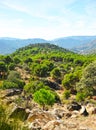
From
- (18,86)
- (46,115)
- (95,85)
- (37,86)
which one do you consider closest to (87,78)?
(95,85)

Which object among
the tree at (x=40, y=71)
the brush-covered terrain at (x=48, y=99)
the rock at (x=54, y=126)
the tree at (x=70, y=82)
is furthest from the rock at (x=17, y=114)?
the tree at (x=40, y=71)

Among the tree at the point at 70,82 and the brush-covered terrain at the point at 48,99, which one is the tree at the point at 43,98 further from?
the tree at the point at 70,82

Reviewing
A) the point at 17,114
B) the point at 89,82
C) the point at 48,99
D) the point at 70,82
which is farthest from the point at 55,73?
the point at 17,114

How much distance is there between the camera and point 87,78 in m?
60.1

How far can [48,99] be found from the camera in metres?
33.0

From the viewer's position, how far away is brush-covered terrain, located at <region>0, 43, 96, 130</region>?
918 centimetres

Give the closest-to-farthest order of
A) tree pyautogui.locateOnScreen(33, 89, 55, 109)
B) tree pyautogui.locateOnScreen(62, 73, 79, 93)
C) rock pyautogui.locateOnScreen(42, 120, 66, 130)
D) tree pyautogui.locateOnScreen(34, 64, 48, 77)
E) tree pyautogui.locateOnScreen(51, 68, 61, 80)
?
rock pyautogui.locateOnScreen(42, 120, 66, 130)
tree pyautogui.locateOnScreen(33, 89, 55, 109)
tree pyautogui.locateOnScreen(62, 73, 79, 93)
tree pyautogui.locateOnScreen(51, 68, 61, 80)
tree pyautogui.locateOnScreen(34, 64, 48, 77)

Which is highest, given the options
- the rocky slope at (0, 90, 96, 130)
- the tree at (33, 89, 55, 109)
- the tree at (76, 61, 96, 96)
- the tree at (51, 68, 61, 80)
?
the rocky slope at (0, 90, 96, 130)

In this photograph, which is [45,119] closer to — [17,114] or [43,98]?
[17,114]

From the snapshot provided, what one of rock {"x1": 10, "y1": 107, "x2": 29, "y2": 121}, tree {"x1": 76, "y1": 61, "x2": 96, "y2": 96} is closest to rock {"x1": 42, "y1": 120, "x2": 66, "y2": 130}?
rock {"x1": 10, "y1": 107, "x2": 29, "y2": 121}

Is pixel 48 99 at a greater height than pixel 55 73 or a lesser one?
greater

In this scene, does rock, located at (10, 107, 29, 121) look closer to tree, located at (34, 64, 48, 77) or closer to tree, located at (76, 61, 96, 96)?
tree, located at (76, 61, 96, 96)

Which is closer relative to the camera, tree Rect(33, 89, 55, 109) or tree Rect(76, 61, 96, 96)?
tree Rect(33, 89, 55, 109)

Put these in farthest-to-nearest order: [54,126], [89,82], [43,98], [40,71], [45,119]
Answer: [40,71] → [89,82] → [43,98] → [45,119] → [54,126]
